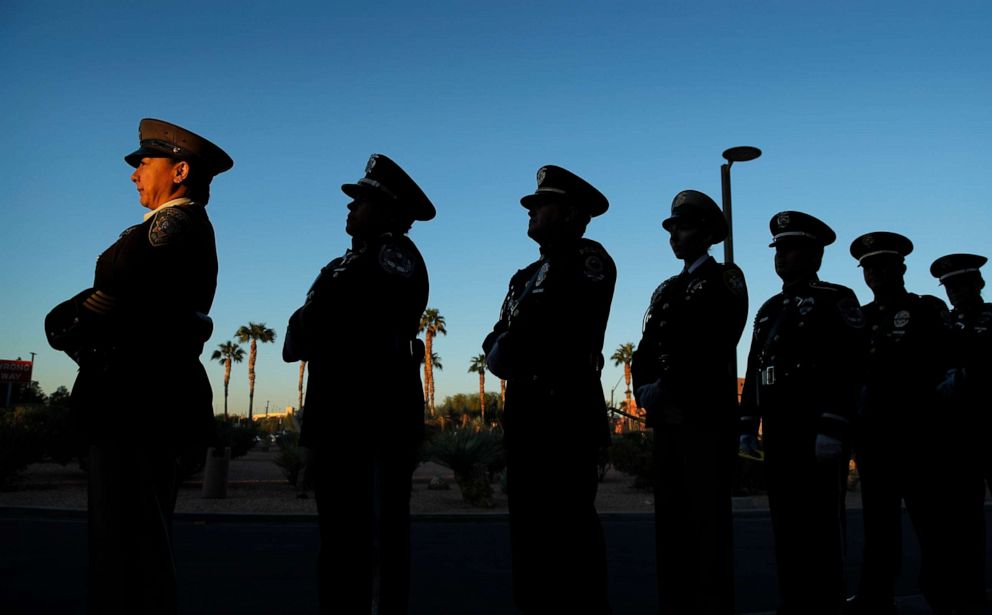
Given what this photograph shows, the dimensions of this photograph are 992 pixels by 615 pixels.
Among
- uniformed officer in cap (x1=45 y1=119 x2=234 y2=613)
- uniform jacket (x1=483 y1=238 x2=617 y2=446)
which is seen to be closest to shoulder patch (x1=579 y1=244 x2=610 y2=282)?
uniform jacket (x1=483 y1=238 x2=617 y2=446)

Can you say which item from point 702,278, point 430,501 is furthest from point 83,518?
point 702,278

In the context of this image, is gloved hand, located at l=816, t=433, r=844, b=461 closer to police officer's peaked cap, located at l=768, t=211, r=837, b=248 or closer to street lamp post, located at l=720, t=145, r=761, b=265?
police officer's peaked cap, located at l=768, t=211, r=837, b=248

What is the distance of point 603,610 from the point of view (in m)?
3.77

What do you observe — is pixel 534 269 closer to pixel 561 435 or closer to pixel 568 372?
pixel 568 372

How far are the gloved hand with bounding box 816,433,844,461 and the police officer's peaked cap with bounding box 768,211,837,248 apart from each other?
1.25 meters

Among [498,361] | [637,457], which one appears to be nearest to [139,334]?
[498,361]

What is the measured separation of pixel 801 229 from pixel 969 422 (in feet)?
6.64

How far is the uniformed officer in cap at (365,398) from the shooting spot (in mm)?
3557

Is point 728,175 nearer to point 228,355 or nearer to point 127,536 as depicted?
point 127,536

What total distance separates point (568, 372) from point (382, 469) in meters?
0.99

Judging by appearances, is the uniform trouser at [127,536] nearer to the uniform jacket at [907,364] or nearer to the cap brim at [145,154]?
the cap brim at [145,154]

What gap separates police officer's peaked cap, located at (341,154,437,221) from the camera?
4.07 metres

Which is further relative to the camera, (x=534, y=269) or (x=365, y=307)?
(x=534, y=269)

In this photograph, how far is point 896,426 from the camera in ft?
17.8
